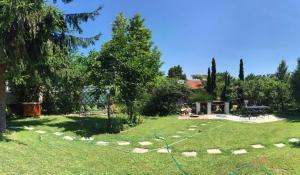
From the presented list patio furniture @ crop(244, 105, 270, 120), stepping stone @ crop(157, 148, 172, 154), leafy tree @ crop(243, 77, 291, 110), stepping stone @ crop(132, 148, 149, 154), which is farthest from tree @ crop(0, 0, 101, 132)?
leafy tree @ crop(243, 77, 291, 110)

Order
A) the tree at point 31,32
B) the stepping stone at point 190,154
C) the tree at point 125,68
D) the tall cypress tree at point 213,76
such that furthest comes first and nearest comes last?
the tall cypress tree at point 213,76, the tree at point 125,68, the tree at point 31,32, the stepping stone at point 190,154

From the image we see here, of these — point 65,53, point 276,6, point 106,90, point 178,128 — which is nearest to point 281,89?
point 276,6

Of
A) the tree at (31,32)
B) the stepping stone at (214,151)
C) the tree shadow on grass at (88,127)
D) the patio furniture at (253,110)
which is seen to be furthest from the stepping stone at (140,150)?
the patio furniture at (253,110)

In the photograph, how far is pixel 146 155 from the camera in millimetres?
10680

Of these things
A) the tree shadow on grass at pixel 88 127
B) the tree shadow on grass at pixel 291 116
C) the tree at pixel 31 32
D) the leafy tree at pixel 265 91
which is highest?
the tree at pixel 31 32

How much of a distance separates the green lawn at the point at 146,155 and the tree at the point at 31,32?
2.50 m

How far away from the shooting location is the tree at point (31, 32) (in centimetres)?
1142

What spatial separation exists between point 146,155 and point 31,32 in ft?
18.2

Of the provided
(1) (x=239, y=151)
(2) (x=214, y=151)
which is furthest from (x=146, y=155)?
(1) (x=239, y=151)

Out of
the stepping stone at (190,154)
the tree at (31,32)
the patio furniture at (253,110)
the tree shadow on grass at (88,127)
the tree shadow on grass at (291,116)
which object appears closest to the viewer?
the stepping stone at (190,154)

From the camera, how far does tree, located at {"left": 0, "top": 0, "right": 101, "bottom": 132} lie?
1142 centimetres

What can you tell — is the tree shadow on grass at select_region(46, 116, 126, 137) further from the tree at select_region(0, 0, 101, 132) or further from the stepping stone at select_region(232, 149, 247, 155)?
the stepping stone at select_region(232, 149, 247, 155)

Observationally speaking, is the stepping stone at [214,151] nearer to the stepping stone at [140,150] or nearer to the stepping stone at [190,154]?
the stepping stone at [190,154]

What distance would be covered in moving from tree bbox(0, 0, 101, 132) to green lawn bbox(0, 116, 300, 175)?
98.4 inches
